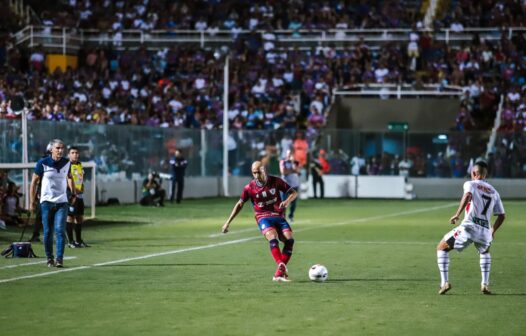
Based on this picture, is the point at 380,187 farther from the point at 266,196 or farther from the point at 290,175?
the point at 266,196

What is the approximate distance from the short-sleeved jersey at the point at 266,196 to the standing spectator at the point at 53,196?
301 centimetres

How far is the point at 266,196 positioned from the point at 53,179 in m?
3.53

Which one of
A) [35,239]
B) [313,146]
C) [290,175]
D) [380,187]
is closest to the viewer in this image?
[35,239]

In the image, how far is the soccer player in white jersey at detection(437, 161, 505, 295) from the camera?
14758 millimetres

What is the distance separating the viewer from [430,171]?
46.3m

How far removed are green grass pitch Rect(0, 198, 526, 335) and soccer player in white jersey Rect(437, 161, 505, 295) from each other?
0.38 m

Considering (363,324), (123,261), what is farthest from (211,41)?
(363,324)

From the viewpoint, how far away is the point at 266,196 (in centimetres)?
1716

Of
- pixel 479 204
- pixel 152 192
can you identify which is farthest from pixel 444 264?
pixel 152 192

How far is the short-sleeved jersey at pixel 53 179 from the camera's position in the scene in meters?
18.2

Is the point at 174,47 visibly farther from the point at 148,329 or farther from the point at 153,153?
the point at 148,329

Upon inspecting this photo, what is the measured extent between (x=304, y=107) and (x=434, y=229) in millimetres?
21985

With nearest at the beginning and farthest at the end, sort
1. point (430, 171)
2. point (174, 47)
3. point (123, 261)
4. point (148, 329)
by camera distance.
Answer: point (148, 329) → point (123, 261) → point (430, 171) → point (174, 47)

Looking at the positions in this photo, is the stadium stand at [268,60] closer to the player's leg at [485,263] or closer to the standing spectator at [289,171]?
the standing spectator at [289,171]
